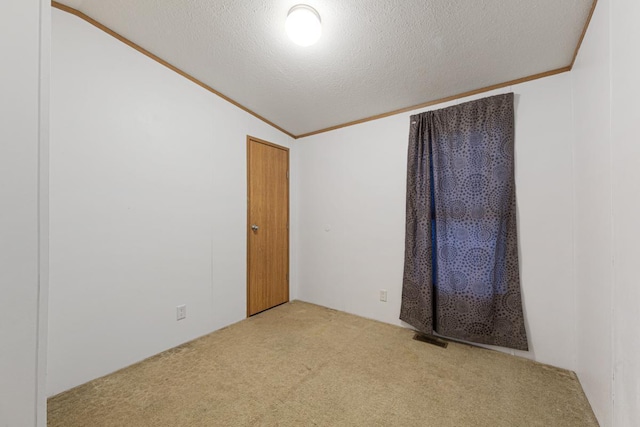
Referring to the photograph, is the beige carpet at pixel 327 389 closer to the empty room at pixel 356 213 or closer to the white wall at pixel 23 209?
the empty room at pixel 356 213

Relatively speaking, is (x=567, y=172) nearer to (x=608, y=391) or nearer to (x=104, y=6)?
(x=608, y=391)

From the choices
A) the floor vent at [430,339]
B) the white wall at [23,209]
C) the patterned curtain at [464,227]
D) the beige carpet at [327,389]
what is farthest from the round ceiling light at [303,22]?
the floor vent at [430,339]

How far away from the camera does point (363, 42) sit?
1.79 meters

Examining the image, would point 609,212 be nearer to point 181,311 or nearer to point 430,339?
point 430,339

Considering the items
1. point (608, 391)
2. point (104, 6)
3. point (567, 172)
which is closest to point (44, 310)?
point (104, 6)

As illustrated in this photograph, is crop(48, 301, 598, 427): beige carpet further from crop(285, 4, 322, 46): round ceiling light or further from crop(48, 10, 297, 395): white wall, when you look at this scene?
crop(285, 4, 322, 46): round ceiling light

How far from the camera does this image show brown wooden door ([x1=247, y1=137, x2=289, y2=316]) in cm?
293

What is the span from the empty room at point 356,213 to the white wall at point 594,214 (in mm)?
20

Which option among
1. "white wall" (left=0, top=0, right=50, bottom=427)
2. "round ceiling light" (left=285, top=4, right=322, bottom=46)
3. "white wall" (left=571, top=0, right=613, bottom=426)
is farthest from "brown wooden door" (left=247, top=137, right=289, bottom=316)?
"white wall" (left=571, top=0, right=613, bottom=426)

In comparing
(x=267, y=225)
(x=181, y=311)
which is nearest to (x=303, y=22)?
(x=267, y=225)

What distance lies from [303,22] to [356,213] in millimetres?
1889

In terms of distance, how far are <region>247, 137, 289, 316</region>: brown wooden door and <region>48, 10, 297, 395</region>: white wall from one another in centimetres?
24

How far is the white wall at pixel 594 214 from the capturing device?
1243mm

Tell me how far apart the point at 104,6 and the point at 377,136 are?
7.87 ft
